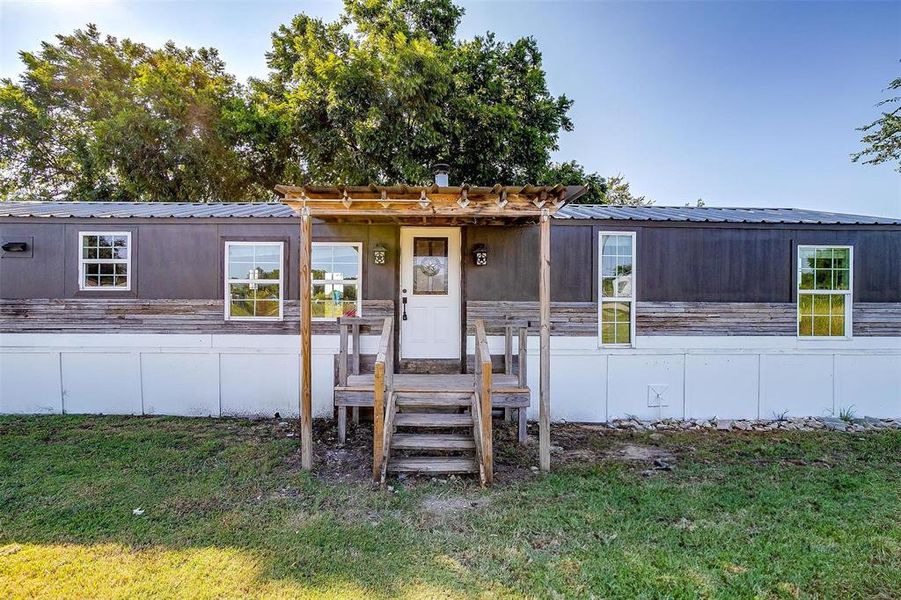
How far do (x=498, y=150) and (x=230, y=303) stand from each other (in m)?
7.66

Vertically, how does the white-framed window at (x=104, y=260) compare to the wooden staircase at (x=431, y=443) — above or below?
above

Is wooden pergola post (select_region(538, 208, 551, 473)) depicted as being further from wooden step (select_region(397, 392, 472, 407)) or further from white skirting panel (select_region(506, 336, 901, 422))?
white skirting panel (select_region(506, 336, 901, 422))

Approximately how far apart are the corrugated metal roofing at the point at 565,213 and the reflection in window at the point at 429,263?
178 centimetres

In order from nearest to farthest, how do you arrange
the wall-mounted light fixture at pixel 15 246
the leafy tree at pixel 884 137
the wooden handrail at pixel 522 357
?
1. the wooden handrail at pixel 522 357
2. the wall-mounted light fixture at pixel 15 246
3. the leafy tree at pixel 884 137

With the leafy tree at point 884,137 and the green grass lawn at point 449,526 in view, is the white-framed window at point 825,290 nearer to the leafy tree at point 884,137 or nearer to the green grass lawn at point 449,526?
the green grass lawn at point 449,526

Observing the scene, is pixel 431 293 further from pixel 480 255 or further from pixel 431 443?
pixel 431 443

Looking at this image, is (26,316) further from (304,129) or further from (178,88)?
(178,88)

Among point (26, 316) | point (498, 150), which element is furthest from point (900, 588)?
point (498, 150)

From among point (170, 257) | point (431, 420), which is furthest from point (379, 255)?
point (170, 257)

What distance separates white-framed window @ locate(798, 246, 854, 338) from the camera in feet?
20.3

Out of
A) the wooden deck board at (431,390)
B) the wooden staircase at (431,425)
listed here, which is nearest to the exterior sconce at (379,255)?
the wooden staircase at (431,425)

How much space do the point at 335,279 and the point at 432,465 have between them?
318cm

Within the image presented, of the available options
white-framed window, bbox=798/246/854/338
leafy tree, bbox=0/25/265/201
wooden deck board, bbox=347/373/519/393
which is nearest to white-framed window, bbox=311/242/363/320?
wooden deck board, bbox=347/373/519/393

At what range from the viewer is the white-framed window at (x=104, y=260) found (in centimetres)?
606
